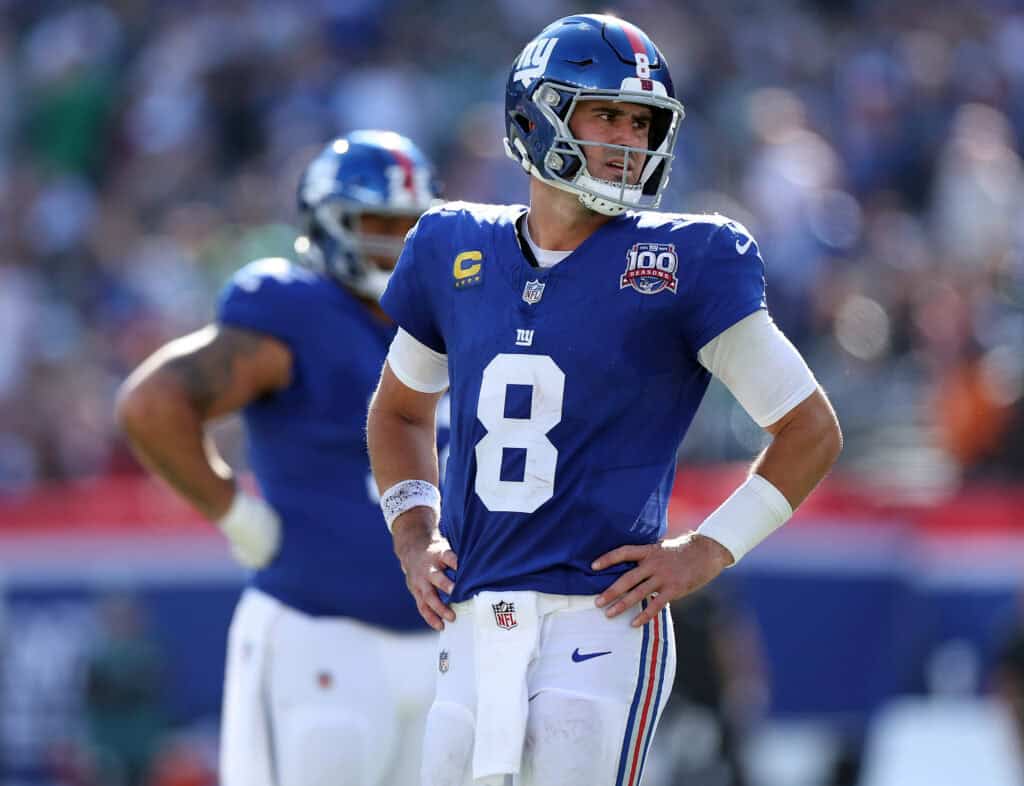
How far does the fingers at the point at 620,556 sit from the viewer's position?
3375mm

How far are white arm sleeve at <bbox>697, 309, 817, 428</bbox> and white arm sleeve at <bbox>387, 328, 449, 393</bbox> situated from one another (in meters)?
0.61

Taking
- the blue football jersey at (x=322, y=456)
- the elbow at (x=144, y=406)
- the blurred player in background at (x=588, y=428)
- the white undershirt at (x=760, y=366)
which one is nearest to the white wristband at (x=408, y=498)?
the blurred player in background at (x=588, y=428)

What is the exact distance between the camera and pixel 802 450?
11.3 feet

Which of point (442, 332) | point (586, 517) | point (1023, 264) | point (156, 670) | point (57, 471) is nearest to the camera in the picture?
point (586, 517)

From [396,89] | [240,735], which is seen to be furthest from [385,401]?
[396,89]

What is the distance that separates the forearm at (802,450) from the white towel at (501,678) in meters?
0.52

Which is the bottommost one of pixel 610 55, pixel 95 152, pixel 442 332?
pixel 95 152

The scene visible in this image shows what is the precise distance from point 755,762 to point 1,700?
3.43 meters

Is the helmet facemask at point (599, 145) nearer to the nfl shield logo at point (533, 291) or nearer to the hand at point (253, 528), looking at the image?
the nfl shield logo at point (533, 291)

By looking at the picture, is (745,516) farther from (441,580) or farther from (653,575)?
(441,580)

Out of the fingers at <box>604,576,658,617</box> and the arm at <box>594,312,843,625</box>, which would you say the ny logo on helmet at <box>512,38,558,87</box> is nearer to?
the arm at <box>594,312,843,625</box>

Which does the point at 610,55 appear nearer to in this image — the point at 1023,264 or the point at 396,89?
the point at 1023,264

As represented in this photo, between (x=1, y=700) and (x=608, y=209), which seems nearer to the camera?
(x=608, y=209)

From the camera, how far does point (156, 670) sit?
27.4 ft
